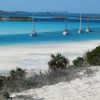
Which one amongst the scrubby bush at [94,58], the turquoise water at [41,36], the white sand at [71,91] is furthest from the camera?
the turquoise water at [41,36]

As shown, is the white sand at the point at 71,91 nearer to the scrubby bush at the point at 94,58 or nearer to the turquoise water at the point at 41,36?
the scrubby bush at the point at 94,58

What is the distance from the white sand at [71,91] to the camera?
9.02 metres

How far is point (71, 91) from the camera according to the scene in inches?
376

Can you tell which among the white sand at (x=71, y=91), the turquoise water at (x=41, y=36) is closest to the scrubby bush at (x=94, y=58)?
the white sand at (x=71, y=91)

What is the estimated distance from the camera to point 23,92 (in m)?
9.95

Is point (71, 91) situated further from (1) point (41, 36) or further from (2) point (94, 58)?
(1) point (41, 36)

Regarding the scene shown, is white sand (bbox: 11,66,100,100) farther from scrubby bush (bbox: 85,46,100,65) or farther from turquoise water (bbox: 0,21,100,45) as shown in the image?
turquoise water (bbox: 0,21,100,45)

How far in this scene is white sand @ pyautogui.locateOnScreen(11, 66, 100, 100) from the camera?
355 inches

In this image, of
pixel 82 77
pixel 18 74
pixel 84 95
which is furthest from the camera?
pixel 18 74


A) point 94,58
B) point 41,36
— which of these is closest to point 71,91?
point 94,58

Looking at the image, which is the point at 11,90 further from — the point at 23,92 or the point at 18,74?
the point at 18,74

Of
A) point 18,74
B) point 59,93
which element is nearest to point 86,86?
point 59,93

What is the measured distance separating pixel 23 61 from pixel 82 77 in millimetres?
12706

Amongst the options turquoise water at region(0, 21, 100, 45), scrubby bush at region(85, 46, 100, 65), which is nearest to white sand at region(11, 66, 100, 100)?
scrubby bush at region(85, 46, 100, 65)
